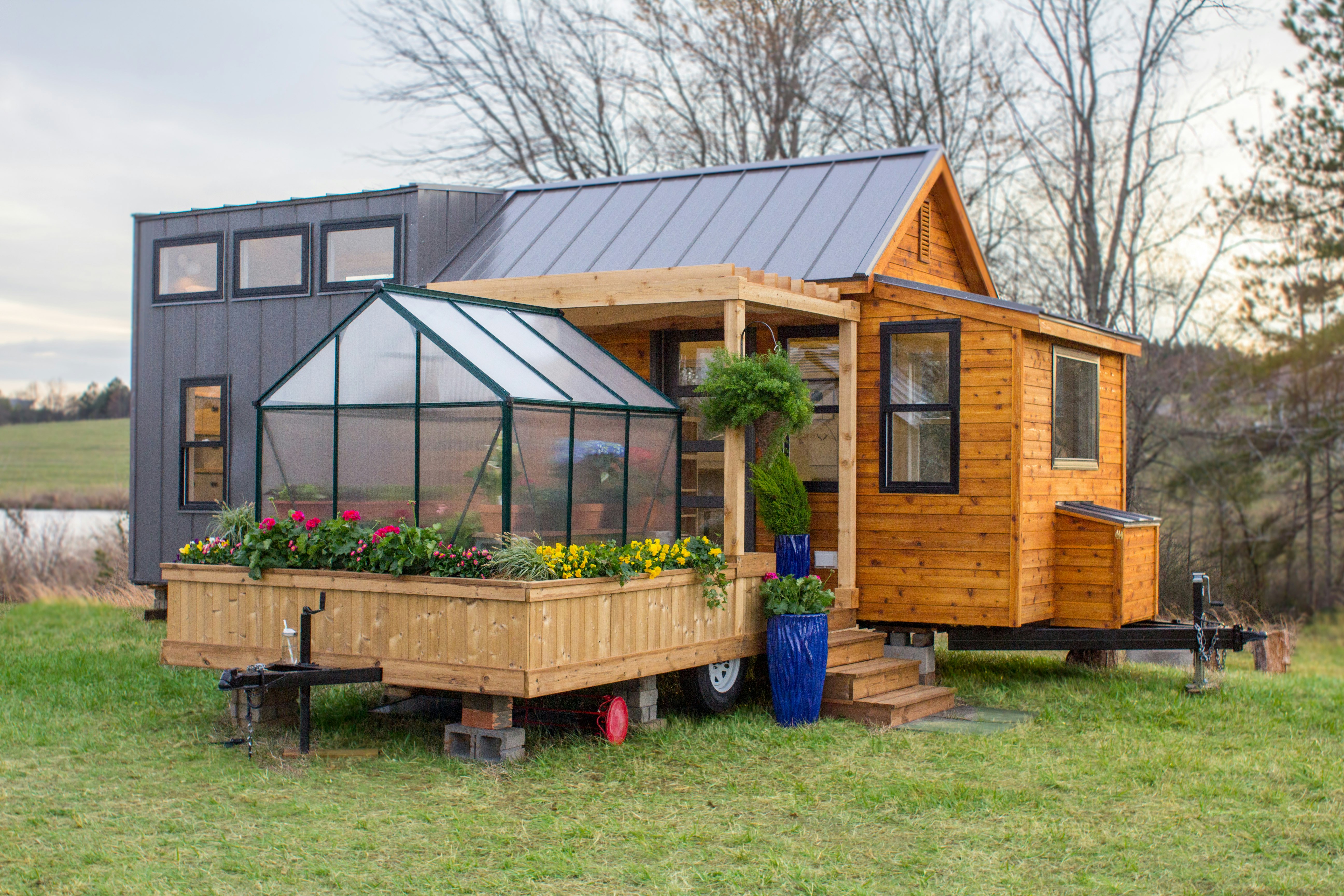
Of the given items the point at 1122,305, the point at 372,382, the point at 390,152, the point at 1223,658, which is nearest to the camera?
the point at 372,382

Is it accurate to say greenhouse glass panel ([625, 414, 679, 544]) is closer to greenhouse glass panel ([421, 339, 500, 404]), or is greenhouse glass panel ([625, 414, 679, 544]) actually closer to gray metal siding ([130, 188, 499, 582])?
greenhouse glass panel ([421, 339, 500, 404])

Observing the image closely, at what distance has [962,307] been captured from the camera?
9977 millimetres

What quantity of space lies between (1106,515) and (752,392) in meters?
3.43

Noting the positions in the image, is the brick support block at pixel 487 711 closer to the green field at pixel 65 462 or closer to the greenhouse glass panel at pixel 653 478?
the greenhouse glass panel at pixel 653 478

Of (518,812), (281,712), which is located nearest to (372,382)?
(281,712)

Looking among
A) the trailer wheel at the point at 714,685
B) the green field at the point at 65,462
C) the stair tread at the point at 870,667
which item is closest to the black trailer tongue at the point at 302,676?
the trailer wheel at the point at 714,685

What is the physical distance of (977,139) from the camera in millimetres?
21625

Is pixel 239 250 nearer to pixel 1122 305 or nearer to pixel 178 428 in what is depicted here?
pixel 178 428

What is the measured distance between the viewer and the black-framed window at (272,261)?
43.7 ft

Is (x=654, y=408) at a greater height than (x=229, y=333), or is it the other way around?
(x=229, y=333)

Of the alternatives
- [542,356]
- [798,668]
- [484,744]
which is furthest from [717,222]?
[484,744]

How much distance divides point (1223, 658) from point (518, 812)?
6795mm

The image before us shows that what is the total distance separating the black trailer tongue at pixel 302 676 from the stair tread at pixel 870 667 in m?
3.35

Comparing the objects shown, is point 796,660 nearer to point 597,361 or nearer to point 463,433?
point 597,361
